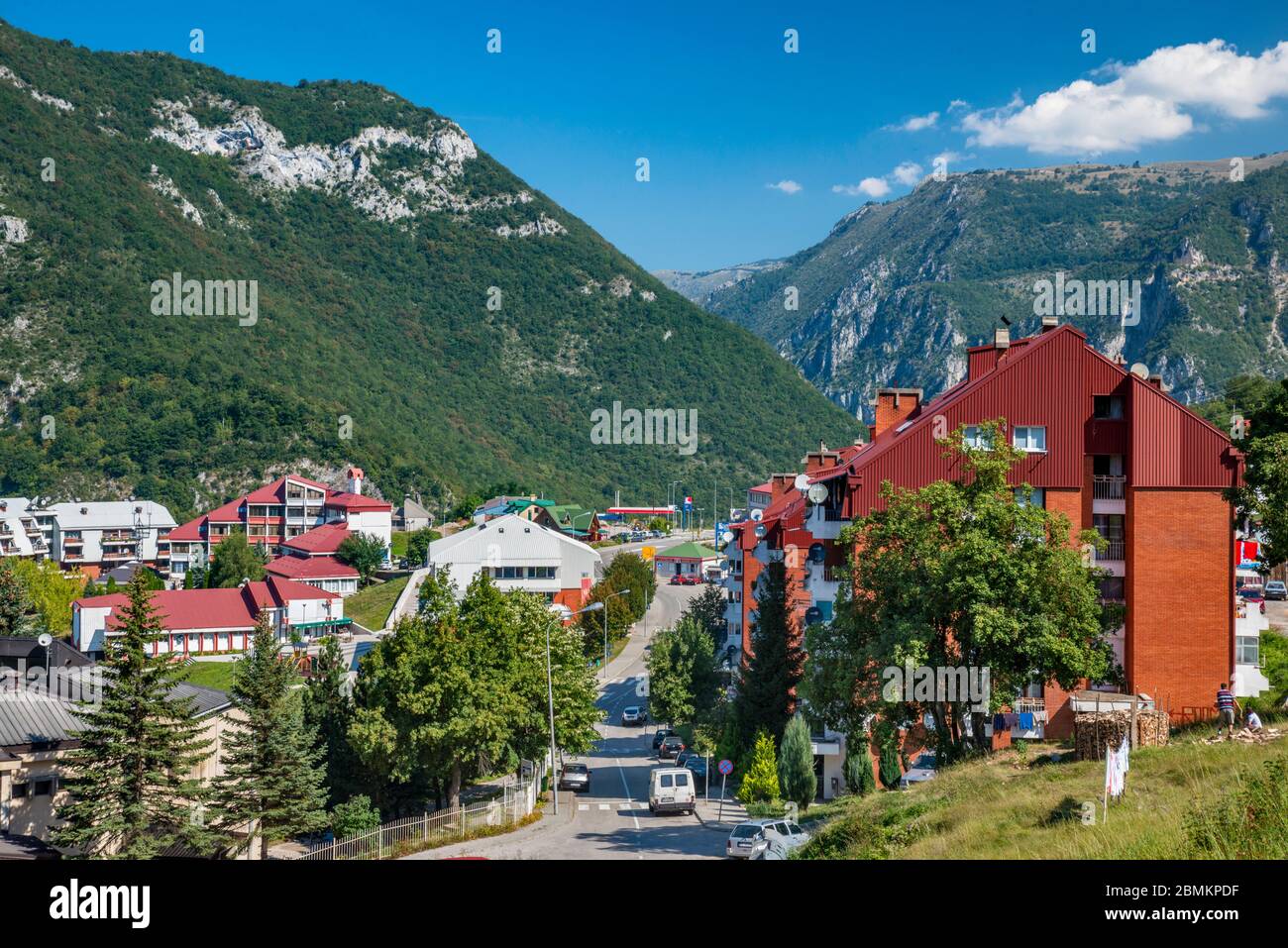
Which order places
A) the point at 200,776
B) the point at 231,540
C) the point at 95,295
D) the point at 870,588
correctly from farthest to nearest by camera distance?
the point at 95,295 < the point at 231,540 < the point at 200,776 < the point at 870,588

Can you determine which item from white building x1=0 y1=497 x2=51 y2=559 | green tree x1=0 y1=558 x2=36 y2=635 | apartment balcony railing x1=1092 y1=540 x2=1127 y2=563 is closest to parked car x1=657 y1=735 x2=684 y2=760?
apartment balcony railing x1=1092 y1=540 x2=1127 y2=563

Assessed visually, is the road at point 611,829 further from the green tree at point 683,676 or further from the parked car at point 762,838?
the green tree at point 683,676

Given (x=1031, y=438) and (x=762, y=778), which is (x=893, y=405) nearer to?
(x=1031, y=438)

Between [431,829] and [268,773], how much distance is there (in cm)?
547

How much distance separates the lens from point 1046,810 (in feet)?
60.2

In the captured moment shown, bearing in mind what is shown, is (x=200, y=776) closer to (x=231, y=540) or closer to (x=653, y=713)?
(x=653, y=713)

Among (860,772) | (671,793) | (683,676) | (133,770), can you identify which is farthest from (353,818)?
(683,676)

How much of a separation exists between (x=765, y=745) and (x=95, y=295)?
183 meters

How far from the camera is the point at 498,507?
146m

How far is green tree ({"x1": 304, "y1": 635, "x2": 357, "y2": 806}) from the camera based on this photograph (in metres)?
41.5

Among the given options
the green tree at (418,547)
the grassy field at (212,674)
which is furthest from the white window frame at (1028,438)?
the green tree at (418,547)

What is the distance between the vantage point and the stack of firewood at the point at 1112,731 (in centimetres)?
2513

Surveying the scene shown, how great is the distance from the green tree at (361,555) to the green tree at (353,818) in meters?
81.2

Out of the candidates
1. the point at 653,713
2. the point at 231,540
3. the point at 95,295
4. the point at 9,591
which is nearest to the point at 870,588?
the point at 653,713
